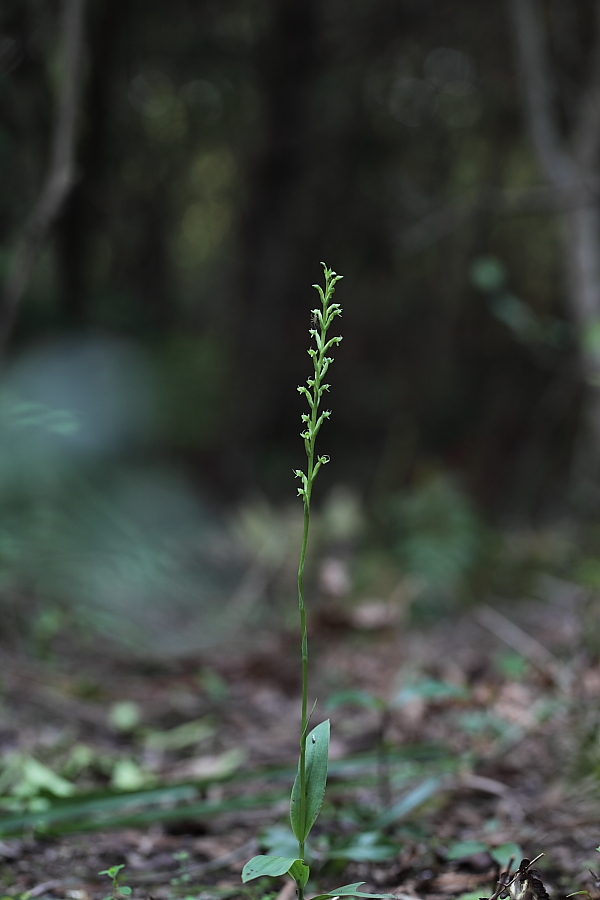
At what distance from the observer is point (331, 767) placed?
5.24ft

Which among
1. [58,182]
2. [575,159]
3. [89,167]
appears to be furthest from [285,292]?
[58,182]

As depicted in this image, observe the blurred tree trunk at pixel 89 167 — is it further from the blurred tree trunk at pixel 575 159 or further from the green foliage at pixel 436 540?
the blurred tree trunk at pixel 575 159

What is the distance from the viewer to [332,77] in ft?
22.2

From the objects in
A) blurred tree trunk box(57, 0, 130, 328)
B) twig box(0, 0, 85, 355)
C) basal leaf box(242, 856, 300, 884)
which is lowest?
basal leaf box(242, 856, 300, 884)

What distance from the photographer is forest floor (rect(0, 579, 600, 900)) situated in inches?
47.9

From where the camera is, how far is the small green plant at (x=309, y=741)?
2.85ft

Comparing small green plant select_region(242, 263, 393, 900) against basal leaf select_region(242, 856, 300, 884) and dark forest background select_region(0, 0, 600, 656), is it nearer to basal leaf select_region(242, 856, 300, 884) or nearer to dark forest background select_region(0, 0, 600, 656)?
basal leaf select_region(242, 856, 300, 884)

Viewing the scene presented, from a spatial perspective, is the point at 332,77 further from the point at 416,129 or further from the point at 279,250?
the point at 416,129

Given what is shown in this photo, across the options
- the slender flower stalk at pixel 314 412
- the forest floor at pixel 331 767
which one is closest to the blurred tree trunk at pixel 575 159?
the forest floor at pixel 331 767

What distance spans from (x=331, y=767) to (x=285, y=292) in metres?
5.79

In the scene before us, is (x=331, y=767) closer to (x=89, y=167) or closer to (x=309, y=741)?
(x=309, y=741)

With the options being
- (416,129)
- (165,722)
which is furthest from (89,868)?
(416,129)

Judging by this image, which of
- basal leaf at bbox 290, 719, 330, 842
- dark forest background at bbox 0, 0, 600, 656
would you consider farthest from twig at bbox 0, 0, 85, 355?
basal leaf at bbox 290, 719, 330, 842

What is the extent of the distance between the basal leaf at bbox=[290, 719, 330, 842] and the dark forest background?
116cm
